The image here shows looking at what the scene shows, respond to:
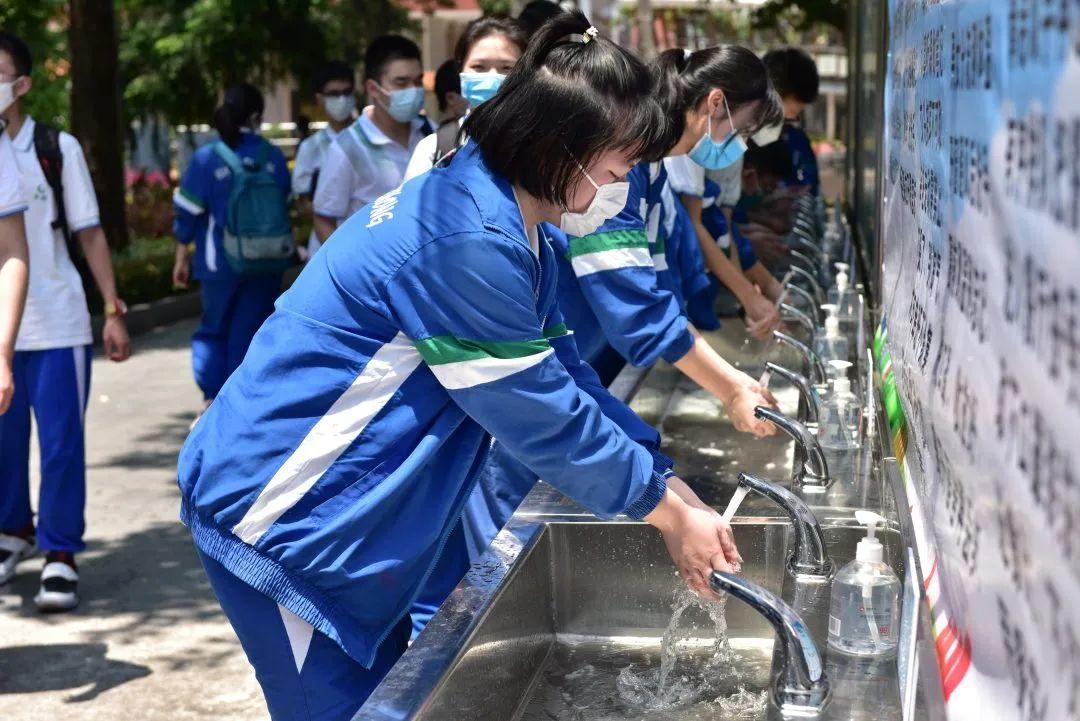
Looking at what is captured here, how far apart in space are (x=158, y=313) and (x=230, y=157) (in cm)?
568

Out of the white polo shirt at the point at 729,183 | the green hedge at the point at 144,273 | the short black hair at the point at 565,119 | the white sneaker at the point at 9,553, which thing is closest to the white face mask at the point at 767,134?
the white polo shirt at the point at 729,183

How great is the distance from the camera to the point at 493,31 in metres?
4.44

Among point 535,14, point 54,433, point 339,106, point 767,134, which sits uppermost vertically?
point 535,14

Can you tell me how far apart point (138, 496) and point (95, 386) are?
10.1 feet

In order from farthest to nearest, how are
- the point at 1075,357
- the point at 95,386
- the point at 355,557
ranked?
the point at 95,386 → the point at 355,557 → the point at 1075,357

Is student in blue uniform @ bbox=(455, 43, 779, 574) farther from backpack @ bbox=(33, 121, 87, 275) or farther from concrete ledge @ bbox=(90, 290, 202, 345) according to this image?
concrete ledge @ bbox=(90, 290, 202, 345)

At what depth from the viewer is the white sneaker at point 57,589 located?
5.21 m

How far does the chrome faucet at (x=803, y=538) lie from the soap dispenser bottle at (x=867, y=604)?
0.33m

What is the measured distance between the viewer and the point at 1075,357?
1107 mm

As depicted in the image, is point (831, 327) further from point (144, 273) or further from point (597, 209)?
point (144, 273)

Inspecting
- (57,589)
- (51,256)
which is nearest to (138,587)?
(57,589)

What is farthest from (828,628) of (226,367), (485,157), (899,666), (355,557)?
(226,367)

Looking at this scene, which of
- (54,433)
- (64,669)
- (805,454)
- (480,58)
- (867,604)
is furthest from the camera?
(54,433)

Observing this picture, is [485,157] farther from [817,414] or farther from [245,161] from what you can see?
[245,161]
